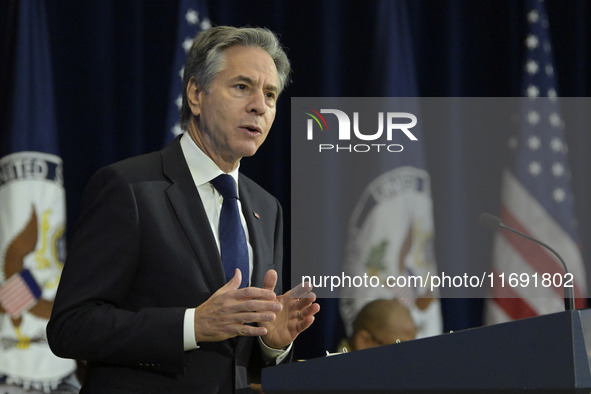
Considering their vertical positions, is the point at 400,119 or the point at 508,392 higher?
the point at 400,119

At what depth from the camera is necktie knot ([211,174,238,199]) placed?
5.70ft

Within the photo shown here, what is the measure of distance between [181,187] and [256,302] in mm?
465

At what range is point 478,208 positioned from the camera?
13.0 feet

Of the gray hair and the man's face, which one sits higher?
the gray hair

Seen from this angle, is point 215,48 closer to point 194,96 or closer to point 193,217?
point 194,96

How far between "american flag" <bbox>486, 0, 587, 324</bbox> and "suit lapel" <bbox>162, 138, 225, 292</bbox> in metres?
2.58

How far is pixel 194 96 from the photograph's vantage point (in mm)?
1884

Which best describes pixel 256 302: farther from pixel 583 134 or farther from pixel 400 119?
pixel 583 134

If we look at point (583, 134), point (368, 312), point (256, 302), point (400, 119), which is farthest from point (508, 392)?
point (583, 134)

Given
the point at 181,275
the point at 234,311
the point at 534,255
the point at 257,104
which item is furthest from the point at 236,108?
the point at 534,255

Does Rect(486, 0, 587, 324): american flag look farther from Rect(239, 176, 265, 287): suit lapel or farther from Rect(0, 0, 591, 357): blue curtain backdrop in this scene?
Rect(239, 176, 265, 287): suit lapel

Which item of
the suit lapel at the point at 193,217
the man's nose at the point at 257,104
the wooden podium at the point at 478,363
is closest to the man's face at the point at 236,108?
the man's nose at the point at 257,104

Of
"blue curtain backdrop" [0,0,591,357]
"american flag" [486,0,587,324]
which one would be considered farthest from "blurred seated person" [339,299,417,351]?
"american flag" [486,0,587,324]

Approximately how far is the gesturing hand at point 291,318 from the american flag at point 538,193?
2.48m
